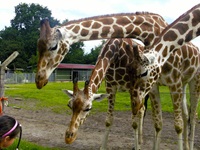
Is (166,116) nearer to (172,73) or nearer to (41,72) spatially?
(172,73)

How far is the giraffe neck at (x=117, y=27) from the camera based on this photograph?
182 inches

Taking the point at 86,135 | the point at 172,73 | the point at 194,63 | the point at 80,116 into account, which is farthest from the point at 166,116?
the point at 80,116

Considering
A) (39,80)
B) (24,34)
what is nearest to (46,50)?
(39,80)

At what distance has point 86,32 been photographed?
4688 mm

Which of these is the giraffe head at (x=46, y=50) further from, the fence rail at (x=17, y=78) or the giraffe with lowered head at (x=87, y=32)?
the fence rail at (x=17, y=78)

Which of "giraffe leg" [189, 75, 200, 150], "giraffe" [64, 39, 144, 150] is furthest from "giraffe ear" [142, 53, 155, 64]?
"giraffe leg" [189, 75, 200, 150]

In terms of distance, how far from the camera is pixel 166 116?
965cm

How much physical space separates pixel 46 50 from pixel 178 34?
6.63 feet

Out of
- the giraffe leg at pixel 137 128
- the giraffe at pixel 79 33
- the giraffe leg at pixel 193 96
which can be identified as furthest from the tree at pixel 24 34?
the giraffe at pixel 79 33

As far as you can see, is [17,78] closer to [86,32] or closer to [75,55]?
[75,55]

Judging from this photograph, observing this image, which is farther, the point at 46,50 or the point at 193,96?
the point at 193,96

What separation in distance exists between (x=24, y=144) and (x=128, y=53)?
8.77ft

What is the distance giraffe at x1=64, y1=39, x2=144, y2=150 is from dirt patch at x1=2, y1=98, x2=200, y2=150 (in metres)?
0.52

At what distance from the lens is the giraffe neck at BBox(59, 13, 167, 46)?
4.63m
